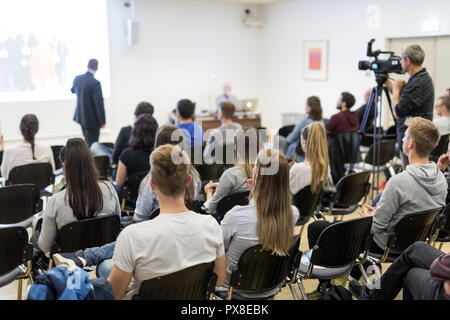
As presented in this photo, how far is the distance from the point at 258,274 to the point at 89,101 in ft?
16.4

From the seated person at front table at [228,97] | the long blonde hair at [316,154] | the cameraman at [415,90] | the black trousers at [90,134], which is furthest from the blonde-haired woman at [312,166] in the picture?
the seated person at front table at [228,97]

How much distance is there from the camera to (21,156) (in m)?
4.23

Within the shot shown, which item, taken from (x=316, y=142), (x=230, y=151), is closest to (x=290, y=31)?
(x=230, y=151)

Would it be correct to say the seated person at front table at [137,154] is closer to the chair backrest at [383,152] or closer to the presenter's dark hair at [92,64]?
the chair backrest at [383,152]

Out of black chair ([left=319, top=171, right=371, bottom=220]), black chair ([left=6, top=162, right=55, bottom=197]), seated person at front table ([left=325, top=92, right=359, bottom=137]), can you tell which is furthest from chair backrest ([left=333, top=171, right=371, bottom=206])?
black chair ([left=6, top=162, right=55, bottom=197])

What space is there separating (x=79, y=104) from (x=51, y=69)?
1.66 m

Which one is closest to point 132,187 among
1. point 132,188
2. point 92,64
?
point 132,188

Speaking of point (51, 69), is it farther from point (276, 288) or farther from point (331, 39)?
point (276, 288)

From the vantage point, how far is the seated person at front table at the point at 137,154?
153 inches

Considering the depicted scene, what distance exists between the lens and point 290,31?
10.1 metres

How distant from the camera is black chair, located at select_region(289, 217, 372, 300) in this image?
2.48 meters

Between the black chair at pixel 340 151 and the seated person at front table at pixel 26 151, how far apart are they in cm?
313

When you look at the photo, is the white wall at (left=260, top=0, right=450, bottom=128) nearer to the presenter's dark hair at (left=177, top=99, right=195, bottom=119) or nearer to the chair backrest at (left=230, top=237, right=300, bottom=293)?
the presenter's dark hair at (left=177, top=99, right=195, bottom=119)

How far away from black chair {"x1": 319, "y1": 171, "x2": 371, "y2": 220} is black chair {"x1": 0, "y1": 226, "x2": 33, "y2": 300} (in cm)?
229
